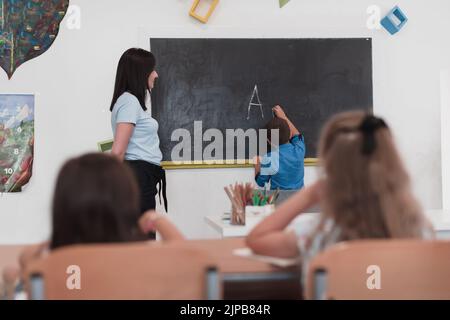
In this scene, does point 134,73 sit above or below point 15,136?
above

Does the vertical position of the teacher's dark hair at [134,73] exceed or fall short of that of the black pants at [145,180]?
it exceeds it

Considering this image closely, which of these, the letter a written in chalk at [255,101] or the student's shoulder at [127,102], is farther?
the letter a written in chalk at [255,101]

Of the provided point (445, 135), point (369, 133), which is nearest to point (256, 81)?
point (445, 135)

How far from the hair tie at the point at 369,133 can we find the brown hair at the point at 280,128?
2494 millimetres

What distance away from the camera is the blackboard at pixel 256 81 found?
4336 mm

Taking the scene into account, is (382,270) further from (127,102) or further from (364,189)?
(127,102)

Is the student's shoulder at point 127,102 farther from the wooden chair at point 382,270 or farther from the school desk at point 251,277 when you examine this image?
the wooden chair at point 382,270

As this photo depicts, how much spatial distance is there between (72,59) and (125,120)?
132 cm

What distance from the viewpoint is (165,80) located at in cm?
433

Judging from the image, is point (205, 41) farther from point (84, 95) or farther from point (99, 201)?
point (99, 201)

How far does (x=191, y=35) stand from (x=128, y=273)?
10.5 feet

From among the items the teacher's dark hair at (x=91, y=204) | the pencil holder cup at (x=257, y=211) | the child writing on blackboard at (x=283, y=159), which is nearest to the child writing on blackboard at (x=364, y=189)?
the teacher's dark hair at (x=91, y=204)

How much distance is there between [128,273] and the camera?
54.2 inches

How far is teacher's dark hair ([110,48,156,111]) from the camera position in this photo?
3.25 m
